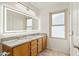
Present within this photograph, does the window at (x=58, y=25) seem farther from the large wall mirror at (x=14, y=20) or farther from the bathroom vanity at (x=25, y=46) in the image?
the large wall mirror at (x=14, y=20)

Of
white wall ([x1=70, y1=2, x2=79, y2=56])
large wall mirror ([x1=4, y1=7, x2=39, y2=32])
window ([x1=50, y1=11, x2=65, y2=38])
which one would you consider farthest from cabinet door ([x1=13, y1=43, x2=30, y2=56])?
white wall ([x1=70, y1=2, x2=79, y2=56])

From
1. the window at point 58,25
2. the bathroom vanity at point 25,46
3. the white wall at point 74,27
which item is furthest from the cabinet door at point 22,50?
the white wall at point 74,27

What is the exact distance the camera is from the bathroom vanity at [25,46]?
38.8 inches

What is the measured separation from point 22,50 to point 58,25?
0.62 m

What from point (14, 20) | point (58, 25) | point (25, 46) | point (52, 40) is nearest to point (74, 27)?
point (58, 25)

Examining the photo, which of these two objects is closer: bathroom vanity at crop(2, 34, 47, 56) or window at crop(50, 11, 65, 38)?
bathroom vanity at crop(2, 34, 47, 56)

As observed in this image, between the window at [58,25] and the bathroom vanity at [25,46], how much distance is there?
0.17 m

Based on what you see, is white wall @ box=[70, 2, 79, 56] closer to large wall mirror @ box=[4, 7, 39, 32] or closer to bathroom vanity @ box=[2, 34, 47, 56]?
bathroom vanity @ box=[2, 34, 47, 56]

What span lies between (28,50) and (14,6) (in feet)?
2.22

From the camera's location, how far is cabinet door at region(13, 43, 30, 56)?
1.01 m

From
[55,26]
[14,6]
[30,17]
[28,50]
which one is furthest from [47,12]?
[28,50]

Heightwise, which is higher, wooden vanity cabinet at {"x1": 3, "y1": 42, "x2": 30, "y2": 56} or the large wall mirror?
the large wall mirror

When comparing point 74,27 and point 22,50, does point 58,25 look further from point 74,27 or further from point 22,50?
point 22,50

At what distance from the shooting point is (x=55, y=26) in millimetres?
1197
